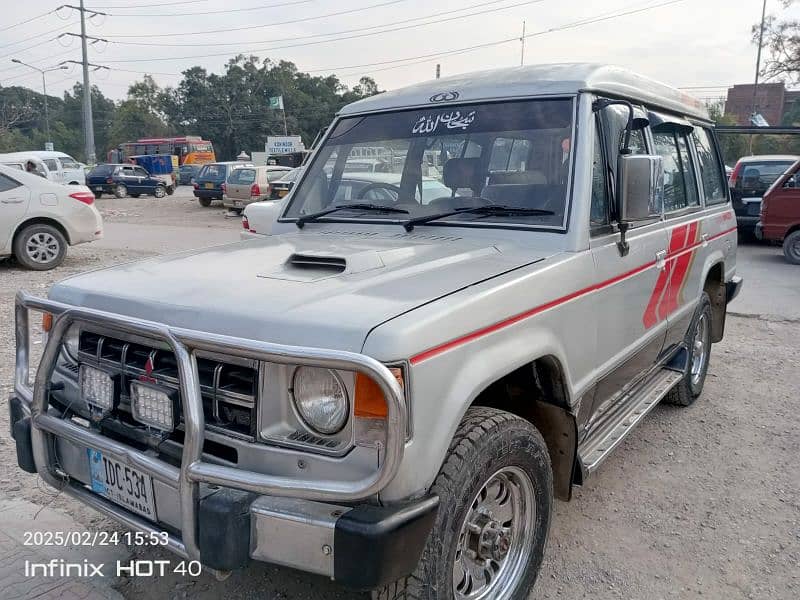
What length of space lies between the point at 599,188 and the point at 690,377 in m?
2.35

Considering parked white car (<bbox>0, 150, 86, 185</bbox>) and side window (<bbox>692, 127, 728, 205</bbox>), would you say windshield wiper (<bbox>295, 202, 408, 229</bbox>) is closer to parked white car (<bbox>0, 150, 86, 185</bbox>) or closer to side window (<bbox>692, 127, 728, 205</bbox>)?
side window (<bbox>692, 127, 728, 205</bbox>)

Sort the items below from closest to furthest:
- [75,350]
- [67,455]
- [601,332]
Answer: [67,455], [75,350], [601,332]

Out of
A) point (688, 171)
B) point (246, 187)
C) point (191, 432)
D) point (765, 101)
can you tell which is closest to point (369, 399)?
point (191, 432)

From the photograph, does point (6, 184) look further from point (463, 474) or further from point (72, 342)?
point (463, 474)

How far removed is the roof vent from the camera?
2.58 m

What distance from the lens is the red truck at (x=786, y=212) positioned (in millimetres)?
11281

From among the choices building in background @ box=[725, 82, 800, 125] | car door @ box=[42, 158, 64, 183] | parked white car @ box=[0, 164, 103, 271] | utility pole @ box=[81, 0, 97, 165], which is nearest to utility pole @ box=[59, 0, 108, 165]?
utility pole @ box=[81, 0, 97, 165]

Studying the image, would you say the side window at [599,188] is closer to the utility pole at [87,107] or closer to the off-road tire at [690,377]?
the off-road tire at [690,377]

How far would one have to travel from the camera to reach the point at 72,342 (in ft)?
9.05

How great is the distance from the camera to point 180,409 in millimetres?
2174

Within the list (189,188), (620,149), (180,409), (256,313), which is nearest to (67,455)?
(180,409)

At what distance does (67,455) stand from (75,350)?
1.46 ft

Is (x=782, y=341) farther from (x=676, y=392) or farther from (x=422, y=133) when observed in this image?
(x=422, y=133)

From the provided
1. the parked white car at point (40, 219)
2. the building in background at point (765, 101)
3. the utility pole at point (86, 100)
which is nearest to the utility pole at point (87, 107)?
the utility pole at point (86, 100)
